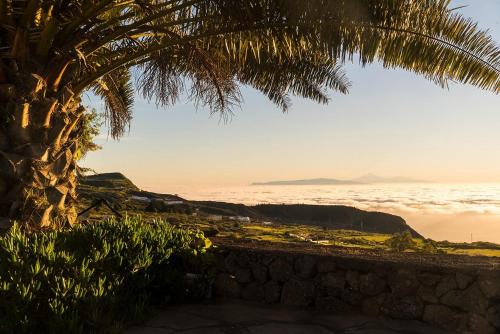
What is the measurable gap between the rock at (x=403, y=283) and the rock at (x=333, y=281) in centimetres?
62

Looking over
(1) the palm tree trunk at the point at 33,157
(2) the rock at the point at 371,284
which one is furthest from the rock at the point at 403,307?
(1) the palm tree trunk at the point at 33,157

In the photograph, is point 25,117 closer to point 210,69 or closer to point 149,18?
point 149,18

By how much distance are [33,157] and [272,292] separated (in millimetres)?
3858

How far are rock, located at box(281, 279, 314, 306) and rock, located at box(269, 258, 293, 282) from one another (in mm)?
91

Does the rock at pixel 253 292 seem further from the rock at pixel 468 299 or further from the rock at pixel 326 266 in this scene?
the rock at pixel 468 299

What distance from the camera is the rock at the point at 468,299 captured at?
18.6ft

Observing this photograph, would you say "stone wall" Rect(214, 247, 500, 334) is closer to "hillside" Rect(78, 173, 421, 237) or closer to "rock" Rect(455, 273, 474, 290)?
"rock" Rect(455, 273, 474, 290)

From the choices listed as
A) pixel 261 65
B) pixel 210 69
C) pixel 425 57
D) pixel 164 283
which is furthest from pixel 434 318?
pixel 261 65

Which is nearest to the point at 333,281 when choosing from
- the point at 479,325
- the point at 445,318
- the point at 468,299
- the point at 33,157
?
the point at 445,318

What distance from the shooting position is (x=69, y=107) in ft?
26.7

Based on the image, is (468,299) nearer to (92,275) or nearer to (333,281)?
(333,281)

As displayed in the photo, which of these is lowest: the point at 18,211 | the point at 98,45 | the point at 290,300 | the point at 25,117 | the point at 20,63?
the point at 290,300

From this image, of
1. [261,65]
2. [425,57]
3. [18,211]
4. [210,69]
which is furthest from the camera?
[261,65]

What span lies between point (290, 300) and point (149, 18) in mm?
4673
